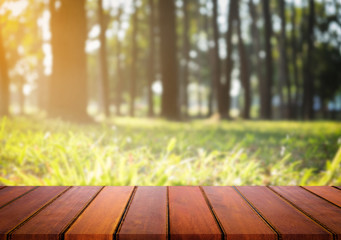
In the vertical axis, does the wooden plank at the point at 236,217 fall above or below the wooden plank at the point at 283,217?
above

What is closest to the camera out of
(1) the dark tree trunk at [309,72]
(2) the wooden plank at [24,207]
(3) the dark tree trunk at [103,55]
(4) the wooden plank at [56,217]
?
(4) the wooden plank at [56,217]

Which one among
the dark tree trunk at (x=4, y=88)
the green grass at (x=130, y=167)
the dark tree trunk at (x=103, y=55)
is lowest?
the green grass at (x=130, y=167)

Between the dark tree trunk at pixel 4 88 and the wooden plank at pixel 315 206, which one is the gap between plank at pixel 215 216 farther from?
the dark tree trunk at pixel 4 88

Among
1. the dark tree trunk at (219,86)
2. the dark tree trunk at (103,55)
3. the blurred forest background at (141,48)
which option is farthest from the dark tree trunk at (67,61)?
the dark tree trunk at (219,86)

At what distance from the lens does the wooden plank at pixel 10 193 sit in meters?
1.88

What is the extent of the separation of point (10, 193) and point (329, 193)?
2.26 metres

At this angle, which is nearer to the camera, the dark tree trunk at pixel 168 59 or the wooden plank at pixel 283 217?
the wooden plank at pixel 283 217

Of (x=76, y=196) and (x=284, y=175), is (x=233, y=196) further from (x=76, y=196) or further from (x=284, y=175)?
(x=284, y=175)

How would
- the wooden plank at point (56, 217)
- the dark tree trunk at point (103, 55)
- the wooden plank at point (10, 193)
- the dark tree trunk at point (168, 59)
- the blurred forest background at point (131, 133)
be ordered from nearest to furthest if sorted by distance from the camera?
1. the wooden plank at point (56, 217)
2. the wooden plank at point (10, 193)
3. the blurred forest background at point (131, 133)
4. the dark tree trunk at point (168, 59)
5. the dark tree trunk at point (103, 55)

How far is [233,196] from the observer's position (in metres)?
1.97

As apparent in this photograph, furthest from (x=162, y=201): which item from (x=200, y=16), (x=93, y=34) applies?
(x=200, y=16)

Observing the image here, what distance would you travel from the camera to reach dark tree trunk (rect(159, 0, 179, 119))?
1047cm

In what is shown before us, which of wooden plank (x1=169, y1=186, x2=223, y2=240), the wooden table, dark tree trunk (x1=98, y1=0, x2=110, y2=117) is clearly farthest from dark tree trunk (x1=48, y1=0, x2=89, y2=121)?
wooden plank (x1=169, y1=186, x2=223, y2=240)

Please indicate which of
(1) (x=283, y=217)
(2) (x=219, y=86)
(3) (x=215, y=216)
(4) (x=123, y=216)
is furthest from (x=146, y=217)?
(2) (x=219, y=86)
